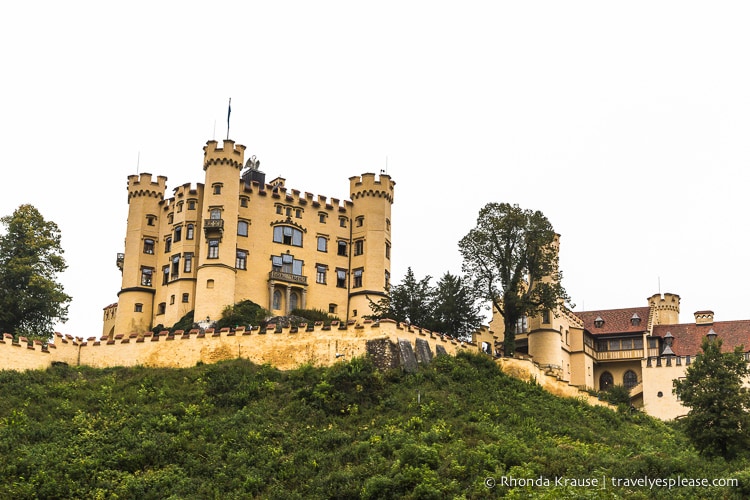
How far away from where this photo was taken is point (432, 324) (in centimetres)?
6919

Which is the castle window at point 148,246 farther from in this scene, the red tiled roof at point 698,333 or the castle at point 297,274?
the red tiled roof at point 698,333

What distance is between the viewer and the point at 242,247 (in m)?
78.6

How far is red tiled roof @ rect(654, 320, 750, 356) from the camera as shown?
80.1 m

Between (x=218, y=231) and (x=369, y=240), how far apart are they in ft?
40.5

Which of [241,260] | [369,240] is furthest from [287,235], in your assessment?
[369,240]

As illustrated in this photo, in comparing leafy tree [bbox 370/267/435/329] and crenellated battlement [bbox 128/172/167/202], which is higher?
crenellated battlement [bbox 128/172/167/202]

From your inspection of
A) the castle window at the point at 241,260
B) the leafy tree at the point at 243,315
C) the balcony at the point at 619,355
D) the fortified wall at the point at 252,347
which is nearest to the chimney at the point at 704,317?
the balcony at the point at 619,355

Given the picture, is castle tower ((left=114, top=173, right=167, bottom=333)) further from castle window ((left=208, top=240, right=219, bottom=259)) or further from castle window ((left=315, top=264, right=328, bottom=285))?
castle window ((left=315, top=264, right=328, bottom=285))

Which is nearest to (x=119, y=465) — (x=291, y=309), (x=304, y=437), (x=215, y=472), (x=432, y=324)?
(x=215, y=472)

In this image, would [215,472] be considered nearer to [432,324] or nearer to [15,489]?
[15,489]

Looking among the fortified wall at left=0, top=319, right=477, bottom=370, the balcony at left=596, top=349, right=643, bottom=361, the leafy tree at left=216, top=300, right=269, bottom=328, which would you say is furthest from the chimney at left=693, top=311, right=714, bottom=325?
the leafy tree at left=216, top=300, right=269, bottom=328

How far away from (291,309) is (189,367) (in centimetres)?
2222

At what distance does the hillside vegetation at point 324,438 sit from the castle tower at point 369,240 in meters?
22.0

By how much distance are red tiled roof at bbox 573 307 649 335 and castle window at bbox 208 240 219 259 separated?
30698 mm
